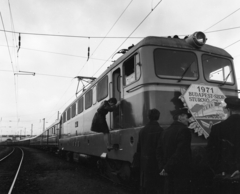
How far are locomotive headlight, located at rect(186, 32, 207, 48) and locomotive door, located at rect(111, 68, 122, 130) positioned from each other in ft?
5.94

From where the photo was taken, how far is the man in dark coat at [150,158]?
4.16 m

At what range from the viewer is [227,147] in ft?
12.1

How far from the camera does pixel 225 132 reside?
12.4 feet

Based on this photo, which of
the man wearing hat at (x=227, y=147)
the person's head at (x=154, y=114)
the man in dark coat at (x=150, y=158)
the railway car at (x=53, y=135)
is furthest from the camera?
the railway car at (x=53, y=135)

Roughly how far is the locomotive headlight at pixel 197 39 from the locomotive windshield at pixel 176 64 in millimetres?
228

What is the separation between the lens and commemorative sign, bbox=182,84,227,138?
4719 millimetres

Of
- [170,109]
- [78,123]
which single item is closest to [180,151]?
[170,109]

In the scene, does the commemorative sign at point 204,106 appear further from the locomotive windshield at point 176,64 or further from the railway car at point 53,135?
the railway car at point 53,135

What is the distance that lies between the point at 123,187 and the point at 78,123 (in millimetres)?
4445

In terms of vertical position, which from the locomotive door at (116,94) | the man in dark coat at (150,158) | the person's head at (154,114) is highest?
the locomotive door at (116,94)

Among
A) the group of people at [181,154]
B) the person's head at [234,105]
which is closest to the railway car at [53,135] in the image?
the group of people at [181,154]

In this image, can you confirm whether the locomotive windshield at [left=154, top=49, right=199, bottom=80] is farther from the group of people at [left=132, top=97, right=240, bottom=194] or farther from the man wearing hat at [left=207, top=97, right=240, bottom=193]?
the man wearing hat at [left=207, top=97, right=240, bottom=193]

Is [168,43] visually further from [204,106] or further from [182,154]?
[182,154]

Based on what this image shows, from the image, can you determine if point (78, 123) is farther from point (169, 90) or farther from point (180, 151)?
point (180, 151)
